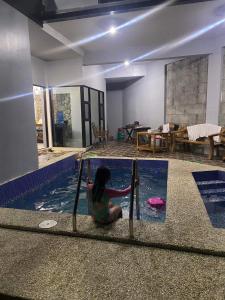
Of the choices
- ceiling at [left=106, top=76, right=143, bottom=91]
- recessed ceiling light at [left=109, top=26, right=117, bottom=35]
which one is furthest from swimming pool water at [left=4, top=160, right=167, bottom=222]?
ceiling at [left=106, top=76, right=143, bottom=91]

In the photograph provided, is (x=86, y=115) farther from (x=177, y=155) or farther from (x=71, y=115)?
(x=177, y=155)

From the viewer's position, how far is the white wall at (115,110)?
1082 cm

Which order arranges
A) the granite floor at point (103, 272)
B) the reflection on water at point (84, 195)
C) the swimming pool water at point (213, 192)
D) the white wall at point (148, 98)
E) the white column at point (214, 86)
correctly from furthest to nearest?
the white wall at point (148, 98), the white column at point (214, 86), the reflection on water at point (84, 195), the swimming pool water at point (213, 192), the granite floor at point (103, 272)

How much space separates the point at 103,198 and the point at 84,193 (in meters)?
1.93

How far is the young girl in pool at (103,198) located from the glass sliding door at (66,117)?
5.25 m

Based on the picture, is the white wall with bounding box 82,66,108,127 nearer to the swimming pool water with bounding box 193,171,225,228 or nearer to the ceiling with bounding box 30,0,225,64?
the ceiling with bounding box 30,0,225,64

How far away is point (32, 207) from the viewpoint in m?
3.14

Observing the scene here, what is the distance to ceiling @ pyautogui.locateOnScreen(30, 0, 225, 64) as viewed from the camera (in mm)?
4188

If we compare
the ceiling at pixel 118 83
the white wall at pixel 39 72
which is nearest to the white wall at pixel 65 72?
the white wall at pixel 39 72

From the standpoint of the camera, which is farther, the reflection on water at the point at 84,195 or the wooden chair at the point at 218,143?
the wooden chair at the point at 218,143

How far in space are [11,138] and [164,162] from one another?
114 inches

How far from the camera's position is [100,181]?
161cm

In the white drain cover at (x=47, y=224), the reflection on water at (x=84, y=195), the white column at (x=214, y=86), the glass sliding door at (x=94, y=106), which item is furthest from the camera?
the glass sliding door at (x=94, y=106)

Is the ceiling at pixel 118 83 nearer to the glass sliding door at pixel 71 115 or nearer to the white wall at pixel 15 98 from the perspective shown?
the glass sliding door at pixel 71 115
